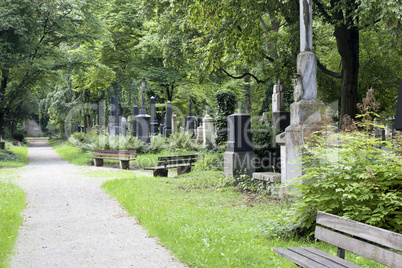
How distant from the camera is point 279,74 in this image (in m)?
14.0

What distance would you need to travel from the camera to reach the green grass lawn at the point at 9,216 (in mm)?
4715

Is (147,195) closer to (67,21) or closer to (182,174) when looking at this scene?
(182,174)

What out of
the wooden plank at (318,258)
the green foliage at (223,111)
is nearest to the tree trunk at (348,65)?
the green foliage at (223,111)

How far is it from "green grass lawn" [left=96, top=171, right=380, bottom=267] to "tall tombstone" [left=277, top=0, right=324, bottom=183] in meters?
1.09

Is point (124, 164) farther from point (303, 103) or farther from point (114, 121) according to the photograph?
point (303, 103)

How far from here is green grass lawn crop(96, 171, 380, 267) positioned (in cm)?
421

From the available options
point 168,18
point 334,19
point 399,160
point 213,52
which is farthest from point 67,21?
point 399,160

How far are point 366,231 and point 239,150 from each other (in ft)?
22.6

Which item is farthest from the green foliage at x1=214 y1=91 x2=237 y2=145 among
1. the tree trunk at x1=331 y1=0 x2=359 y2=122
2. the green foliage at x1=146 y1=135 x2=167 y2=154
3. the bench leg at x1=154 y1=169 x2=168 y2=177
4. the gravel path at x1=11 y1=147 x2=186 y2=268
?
the gravel path at x1=11 y1=147 x2=186 y2=268

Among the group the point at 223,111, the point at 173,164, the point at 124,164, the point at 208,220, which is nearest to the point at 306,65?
the point at 208,220

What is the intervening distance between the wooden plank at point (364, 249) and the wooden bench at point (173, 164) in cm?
896

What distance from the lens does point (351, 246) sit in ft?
10.2

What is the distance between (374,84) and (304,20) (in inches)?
365

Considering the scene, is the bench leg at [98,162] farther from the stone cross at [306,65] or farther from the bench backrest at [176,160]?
the stone cross at [306,65]
